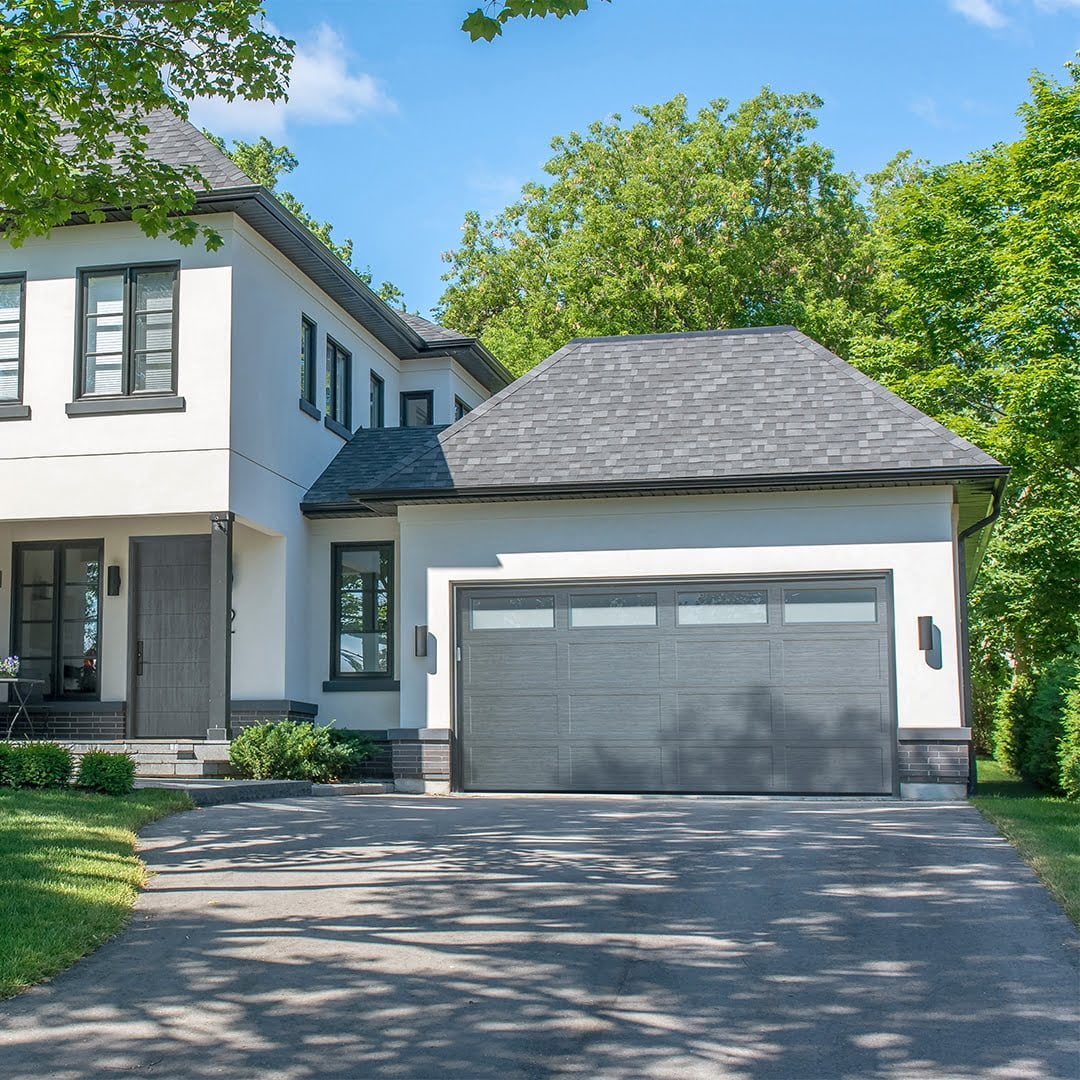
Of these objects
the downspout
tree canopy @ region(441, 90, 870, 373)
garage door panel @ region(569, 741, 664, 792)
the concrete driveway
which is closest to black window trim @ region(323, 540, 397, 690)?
garage door panel @ region(569, 741, 664, 792)

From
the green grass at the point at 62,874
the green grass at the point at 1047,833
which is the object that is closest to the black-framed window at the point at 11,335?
the green grass at the point at 62,874

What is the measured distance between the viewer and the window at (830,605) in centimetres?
1528

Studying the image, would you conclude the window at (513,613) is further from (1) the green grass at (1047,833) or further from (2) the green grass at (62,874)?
(2) the green grass at (62,874)

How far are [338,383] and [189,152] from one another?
4341 millimetres

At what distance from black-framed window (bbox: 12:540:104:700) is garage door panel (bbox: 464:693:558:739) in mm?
5392

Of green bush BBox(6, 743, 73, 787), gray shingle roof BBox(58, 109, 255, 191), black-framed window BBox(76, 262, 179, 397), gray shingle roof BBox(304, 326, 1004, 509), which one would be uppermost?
gray shingle roof BBox(58, 109, 255, 191)

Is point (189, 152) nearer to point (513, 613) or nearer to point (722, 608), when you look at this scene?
point (513, 613)

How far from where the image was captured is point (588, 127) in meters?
37.4

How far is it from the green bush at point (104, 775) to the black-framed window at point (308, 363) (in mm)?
7879

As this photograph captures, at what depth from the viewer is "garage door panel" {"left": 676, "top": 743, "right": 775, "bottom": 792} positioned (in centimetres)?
1527

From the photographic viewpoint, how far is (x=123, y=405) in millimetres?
16422

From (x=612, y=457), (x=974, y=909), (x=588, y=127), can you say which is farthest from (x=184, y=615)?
(x=588, y=127)

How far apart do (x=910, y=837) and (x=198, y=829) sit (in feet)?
18.1

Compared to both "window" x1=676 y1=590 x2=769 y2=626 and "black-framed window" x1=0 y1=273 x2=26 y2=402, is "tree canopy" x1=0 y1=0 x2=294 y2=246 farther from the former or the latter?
"window" x1=676 y1=590 x2=769 y2=626
